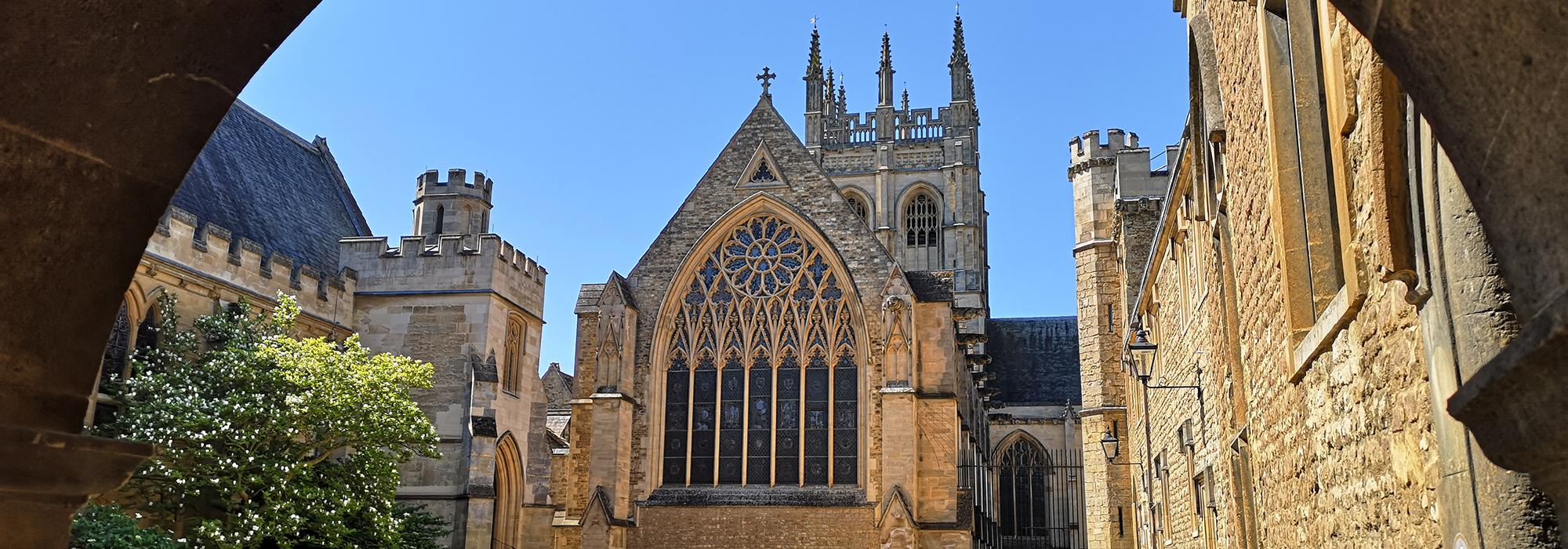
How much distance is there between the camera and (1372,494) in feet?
14.7

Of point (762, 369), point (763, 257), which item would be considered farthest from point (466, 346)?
point (763, 257)

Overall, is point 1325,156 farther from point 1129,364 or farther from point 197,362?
point 197,362

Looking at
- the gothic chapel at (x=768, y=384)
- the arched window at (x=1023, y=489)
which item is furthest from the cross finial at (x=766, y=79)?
the arched window at (x=1023, y=489)

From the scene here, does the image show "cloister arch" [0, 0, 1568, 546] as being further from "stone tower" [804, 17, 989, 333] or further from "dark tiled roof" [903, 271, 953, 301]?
"stone tower" [804, 17, 989, 333]

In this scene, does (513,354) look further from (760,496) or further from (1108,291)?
(1108,291)

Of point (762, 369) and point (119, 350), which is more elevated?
point (762, 369)

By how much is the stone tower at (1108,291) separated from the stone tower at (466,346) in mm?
10553

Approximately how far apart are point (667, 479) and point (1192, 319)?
13.0 m

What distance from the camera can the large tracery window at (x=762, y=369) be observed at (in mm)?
22250

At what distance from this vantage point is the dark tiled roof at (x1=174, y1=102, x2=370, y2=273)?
867 inches

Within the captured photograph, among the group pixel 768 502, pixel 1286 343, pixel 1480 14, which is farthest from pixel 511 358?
pixel 1480 14

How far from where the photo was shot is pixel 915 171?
52.2 meters

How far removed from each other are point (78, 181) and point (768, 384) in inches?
776

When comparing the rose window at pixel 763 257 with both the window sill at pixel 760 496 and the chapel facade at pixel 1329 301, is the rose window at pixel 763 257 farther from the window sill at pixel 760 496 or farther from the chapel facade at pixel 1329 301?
the chapel facade at pixel 1329 301
